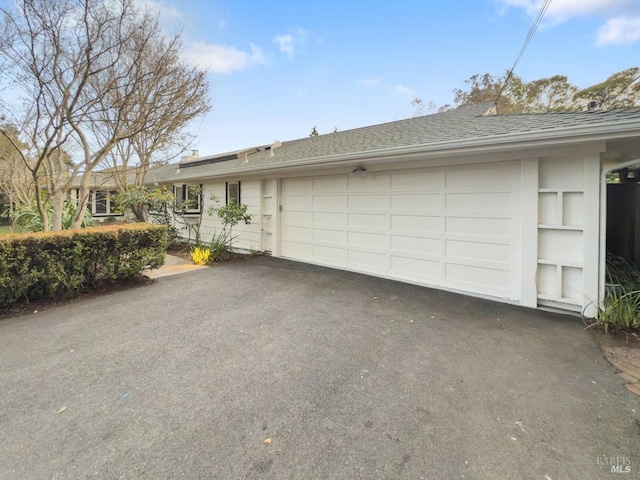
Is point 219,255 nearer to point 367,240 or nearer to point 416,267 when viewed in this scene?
point 367,240

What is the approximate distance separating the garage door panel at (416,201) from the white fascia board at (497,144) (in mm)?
791

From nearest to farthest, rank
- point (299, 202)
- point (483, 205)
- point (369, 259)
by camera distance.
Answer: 1. point (483, 205)
2. point (369, 259)
3. point (299, 202)

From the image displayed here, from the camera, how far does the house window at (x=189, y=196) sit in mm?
10156

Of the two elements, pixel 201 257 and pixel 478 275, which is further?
pixel 201 257

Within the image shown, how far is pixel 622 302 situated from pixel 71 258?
Result: 26.8 feet

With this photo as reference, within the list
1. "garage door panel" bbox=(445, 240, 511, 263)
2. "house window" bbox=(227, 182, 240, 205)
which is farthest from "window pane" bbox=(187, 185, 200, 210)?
"garage door panel" bbox=(445, 240, 511, 263)

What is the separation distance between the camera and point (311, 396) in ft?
8.19

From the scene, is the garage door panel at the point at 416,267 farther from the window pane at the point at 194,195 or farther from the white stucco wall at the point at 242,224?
the window pane at the point at 194,195

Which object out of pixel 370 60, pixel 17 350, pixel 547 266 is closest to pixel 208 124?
pixel 370 60

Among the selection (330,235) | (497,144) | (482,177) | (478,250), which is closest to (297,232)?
(330,235)

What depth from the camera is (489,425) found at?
215 cm

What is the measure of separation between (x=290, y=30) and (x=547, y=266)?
393 inches

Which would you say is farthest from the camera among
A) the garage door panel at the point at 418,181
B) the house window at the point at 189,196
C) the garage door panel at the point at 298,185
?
the house window at the point at 189,196

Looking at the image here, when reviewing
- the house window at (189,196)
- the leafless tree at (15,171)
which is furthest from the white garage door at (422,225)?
the leafless tree at (15,171)
